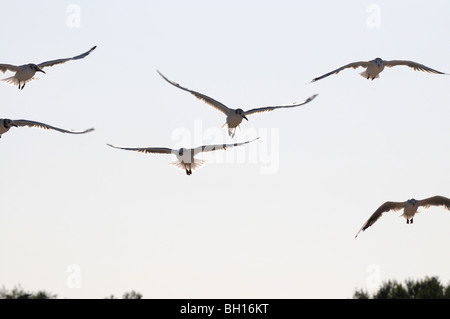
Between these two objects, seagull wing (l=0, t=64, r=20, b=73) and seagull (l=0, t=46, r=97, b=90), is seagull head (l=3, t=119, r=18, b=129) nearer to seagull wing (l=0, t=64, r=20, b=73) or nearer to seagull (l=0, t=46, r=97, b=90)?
seagull (l=0, t=46, r=97, b=90)

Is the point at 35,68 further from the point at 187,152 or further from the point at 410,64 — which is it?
the point at 410,64

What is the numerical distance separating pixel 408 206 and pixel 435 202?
866 millimetres

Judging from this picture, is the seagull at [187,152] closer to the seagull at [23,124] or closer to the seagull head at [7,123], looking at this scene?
the seagull at [23,124]

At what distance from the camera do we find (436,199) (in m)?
31.1

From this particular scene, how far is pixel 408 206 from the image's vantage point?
30.6 meters

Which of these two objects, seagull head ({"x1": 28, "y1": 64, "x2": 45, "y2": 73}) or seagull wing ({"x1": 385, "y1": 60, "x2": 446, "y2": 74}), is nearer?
seagull head ({"x1": 28, "y1": 64, "x2": 45, "y2": 73})

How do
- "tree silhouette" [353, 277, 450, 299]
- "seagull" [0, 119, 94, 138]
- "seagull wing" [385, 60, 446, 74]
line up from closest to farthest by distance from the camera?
"seagull" [0, 119, 94, 138] → "seagull wing" [385, 60, 446, 74] → "tree silhouette" [353, 277, 450, 299]

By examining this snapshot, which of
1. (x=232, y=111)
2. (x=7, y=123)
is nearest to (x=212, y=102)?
(x=232, y=111)

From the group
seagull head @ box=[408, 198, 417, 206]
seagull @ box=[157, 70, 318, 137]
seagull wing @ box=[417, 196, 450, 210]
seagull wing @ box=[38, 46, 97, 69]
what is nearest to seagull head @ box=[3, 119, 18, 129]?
seagull wing @ box=[38, 46, 97, 69]

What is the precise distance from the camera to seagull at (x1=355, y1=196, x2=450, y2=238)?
30.6m

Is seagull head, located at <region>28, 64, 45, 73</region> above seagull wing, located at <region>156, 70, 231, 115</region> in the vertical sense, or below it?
above

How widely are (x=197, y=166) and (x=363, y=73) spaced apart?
451cm

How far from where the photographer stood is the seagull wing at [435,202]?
101 feet
